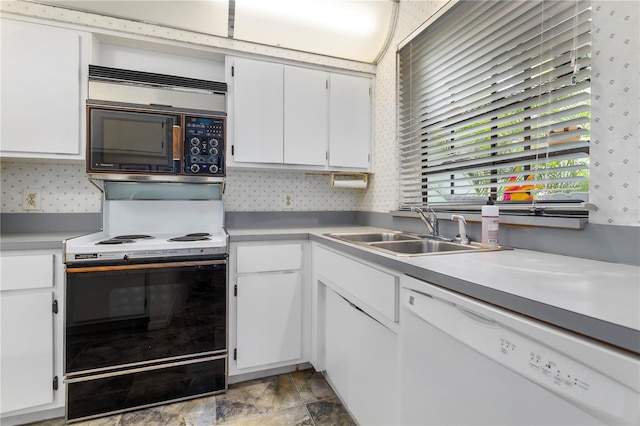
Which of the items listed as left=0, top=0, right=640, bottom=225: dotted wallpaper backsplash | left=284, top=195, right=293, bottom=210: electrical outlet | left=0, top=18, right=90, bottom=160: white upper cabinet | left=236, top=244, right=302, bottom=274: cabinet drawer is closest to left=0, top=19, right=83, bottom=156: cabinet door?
left=0, top=18, right=90, bottom=160: white upper cabinet

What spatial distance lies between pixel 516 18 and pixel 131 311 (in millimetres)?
2359

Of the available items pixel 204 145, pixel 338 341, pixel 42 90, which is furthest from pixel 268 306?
pixel 42 90

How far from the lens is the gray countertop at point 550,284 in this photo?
55 centimetres

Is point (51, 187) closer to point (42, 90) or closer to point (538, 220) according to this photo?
point (42, 90)

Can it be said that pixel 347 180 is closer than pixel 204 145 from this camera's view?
No

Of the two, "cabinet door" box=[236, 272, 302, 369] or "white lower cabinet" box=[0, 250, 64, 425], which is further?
"cabinet door" box=[236, 272, 302, 369]

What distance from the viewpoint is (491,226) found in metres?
1.37

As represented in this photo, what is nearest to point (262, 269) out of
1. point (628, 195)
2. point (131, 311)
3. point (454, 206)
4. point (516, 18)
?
point (131, 311)

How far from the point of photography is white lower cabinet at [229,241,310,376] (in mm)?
1896

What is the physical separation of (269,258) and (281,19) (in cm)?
165

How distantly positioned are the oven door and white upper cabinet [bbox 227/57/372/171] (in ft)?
2.89

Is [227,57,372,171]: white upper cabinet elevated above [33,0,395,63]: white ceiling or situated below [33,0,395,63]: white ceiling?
below

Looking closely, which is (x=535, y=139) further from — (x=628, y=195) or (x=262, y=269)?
(x=262, y=269)

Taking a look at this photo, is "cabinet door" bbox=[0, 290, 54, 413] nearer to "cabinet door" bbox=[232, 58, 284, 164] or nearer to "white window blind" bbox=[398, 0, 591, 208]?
"cabinet door" bbox=[232, 58, 284, 164]
